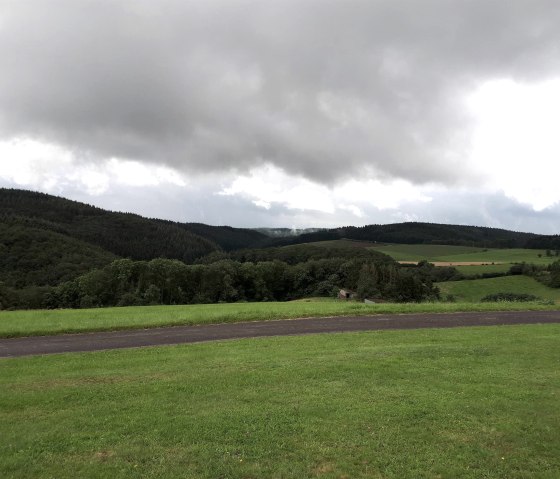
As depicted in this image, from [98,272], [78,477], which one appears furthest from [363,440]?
[98,272]

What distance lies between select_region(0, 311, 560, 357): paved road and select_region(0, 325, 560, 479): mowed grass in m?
3.13

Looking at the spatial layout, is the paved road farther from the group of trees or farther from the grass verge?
the group of trees

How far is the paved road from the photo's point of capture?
17484 millimetres

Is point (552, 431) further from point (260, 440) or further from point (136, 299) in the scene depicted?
point (136, 299)

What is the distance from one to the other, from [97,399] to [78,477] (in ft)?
12.1

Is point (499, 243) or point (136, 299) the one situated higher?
point (499, 243)

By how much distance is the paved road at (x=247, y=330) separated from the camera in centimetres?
1748

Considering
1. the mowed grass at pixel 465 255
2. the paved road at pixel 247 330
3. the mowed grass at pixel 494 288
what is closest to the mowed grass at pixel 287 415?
the paved road at pixel 247 330

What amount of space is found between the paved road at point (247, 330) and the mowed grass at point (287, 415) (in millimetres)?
3127

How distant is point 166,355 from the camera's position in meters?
14.9

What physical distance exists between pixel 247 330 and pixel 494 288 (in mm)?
78920

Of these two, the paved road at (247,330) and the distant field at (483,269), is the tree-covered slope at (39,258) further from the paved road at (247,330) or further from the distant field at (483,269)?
the paved road at (247,330)

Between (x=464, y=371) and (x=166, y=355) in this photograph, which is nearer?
(x=464, y=371)

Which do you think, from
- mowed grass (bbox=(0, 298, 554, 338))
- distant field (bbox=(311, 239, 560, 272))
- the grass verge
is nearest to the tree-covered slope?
mowed grass (bbox=(0, 298, 554, 338))
